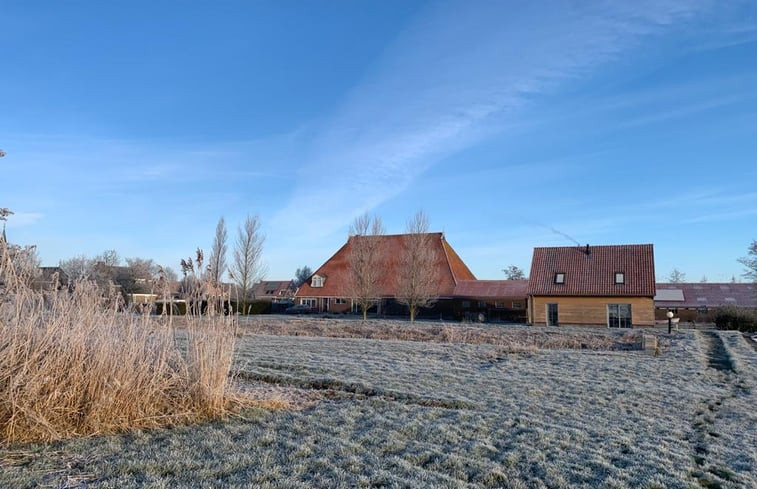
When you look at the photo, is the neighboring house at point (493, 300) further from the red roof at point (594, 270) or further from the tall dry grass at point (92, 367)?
the tall dry grass at point (92, 367)

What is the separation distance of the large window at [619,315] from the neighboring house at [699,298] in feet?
33.2

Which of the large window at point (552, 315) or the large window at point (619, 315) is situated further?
the large window at point (552, 315)

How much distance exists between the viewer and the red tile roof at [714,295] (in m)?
37.6

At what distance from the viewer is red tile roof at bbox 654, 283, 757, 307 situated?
3759cm

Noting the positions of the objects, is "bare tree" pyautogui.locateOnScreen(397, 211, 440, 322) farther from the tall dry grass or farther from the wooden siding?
the tall dry grass

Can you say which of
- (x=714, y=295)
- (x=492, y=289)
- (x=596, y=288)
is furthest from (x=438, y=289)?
(x=714, y=295)

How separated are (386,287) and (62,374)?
105ft

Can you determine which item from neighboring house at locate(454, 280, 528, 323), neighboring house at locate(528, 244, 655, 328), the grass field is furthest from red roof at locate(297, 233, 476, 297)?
the grass field

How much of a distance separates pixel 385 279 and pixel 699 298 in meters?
23.4

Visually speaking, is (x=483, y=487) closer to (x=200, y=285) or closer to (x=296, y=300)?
(x=200, y=285)

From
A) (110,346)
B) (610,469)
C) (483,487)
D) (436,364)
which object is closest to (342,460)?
(483,487)

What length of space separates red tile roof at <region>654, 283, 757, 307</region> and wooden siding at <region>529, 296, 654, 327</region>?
12323 mm

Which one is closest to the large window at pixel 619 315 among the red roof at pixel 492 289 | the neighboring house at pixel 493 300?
the neighboring house at pixel 493 300

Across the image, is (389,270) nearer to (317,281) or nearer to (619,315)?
(317,281)
